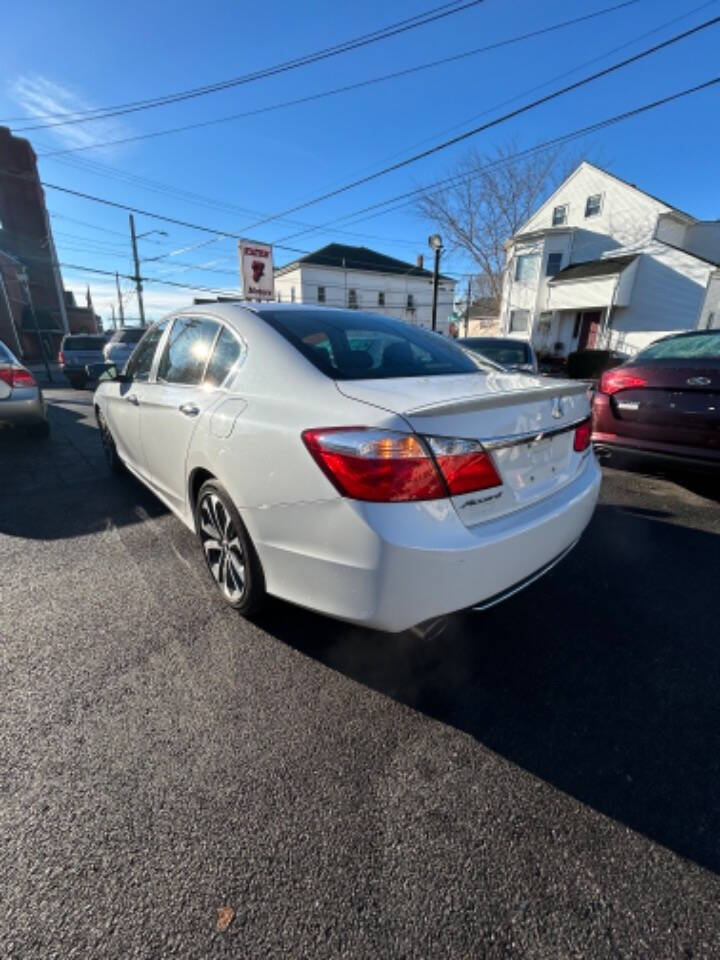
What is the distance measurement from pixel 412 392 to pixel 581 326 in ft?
88.8

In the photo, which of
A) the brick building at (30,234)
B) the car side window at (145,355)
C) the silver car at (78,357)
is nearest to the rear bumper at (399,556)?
the car side window at (145,355)

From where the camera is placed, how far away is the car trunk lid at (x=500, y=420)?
5.13 ft

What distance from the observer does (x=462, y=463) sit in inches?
60.9

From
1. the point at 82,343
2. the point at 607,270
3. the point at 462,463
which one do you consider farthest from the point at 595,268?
the point at 462,463

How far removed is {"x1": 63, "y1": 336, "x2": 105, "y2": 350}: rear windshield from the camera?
14.3 meters

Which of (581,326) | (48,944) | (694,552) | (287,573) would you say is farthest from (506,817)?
(581,326)

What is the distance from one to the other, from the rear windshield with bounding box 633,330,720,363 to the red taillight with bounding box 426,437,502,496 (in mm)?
3030

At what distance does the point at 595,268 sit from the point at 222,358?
2622cm

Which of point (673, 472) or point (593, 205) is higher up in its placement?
point (593, 205)

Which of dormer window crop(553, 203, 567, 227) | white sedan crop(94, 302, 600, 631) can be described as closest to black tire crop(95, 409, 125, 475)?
white sedan crop(94, 302, 600, 631)

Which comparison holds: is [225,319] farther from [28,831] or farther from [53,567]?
[28,831]

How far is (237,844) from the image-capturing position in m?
1.34

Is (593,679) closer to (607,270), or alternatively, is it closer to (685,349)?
(685,349)

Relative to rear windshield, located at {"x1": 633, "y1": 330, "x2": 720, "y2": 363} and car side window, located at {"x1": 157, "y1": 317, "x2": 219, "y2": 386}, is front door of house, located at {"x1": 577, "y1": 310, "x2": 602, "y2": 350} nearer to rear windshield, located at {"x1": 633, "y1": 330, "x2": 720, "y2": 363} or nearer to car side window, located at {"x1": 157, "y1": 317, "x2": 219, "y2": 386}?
rear windshield, located at {"x1": 633, "y1": 330, "x2": 720, "y2": 363}
